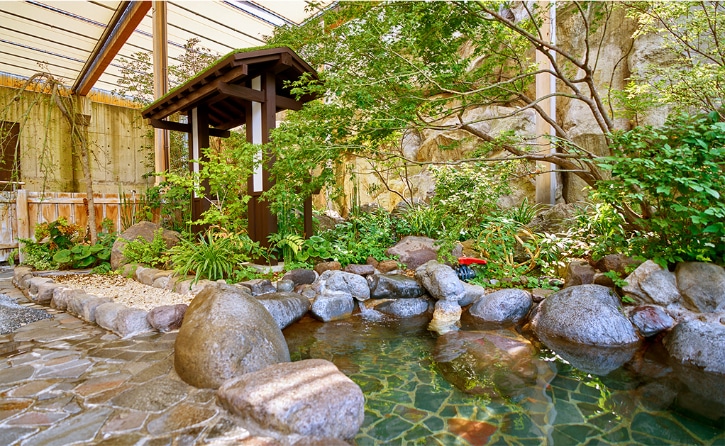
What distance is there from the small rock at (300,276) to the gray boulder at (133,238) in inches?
109

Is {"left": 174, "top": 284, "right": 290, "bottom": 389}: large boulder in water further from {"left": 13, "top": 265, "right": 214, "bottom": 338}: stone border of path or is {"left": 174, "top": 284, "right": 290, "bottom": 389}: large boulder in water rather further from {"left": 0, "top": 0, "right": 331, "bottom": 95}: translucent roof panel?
{"left": 0, "top": 0, "right": 331, "bottom": 95}: translucent roof panel

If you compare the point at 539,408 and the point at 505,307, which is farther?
the point at 505,307

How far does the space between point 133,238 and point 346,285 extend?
13.6ft

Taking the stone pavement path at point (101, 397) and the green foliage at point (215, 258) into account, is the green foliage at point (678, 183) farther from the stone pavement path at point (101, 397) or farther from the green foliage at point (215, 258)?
the green foliage at point (215, 258)

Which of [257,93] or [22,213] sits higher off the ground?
[257,93]

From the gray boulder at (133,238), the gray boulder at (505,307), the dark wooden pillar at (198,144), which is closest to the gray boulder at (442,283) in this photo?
the gray boulder at (505,307)

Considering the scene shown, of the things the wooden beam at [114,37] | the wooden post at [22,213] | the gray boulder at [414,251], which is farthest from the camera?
the wooden beam at [114,37]

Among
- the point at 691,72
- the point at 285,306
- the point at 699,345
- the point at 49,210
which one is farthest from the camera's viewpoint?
the point at 49,210

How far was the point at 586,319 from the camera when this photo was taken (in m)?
3.73

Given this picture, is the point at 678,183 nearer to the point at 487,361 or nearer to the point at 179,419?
the point at 487,361

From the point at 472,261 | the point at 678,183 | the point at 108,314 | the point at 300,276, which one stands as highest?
the point at 678,183

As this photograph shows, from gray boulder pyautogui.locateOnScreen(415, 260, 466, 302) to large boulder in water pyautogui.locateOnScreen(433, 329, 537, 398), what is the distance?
775mm

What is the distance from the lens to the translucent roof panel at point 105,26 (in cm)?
874

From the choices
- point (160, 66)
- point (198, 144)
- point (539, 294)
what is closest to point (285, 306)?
point (539, 294)
